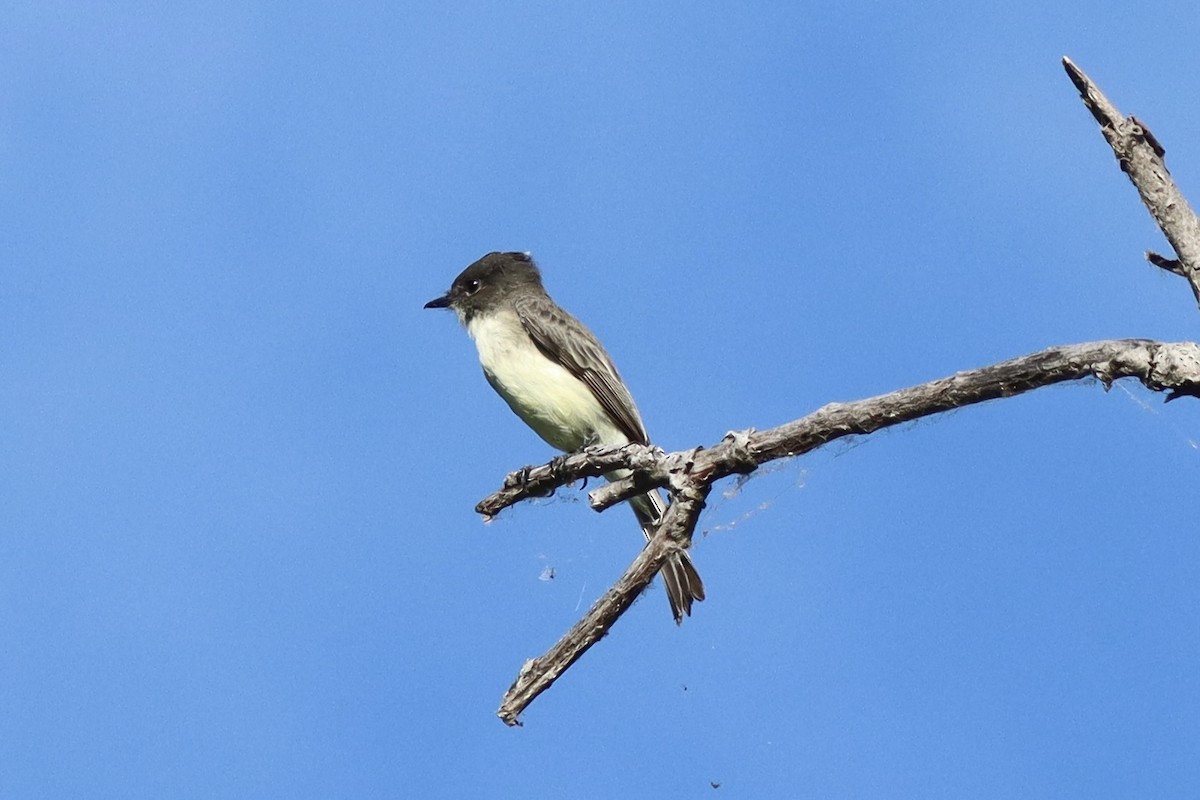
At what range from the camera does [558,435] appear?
9.59 m

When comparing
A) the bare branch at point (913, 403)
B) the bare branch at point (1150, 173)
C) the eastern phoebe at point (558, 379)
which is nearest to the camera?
the bare branch at point (913, 403)

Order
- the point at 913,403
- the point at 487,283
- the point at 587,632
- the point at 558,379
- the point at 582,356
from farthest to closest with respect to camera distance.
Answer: the point at 487,283 → the point at 582,356 → the point at 558,379 → the point at 587,632 → the point at 913,403

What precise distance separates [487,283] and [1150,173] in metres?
5.89

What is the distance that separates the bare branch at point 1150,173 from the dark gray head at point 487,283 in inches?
213

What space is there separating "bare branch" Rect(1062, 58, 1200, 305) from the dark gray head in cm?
542

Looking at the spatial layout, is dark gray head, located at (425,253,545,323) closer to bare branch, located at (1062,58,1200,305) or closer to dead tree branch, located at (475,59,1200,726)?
dead tree branch, located at (475,59,1200,726)

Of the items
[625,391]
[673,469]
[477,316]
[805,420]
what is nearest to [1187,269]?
[805,420]

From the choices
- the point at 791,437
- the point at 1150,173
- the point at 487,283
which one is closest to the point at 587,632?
the point at 791,437

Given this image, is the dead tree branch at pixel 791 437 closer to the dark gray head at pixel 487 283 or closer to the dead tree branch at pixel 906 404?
the dead tree branch at pixel 906 404

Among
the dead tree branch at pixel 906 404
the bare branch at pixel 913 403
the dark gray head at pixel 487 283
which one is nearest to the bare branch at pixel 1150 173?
the dead tree branch at pixel 906 404

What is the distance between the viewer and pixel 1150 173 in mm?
5570

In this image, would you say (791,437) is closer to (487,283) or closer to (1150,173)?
(1150,173)

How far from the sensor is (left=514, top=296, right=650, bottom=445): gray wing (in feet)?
31.2

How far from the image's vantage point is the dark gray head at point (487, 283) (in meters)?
10.6
